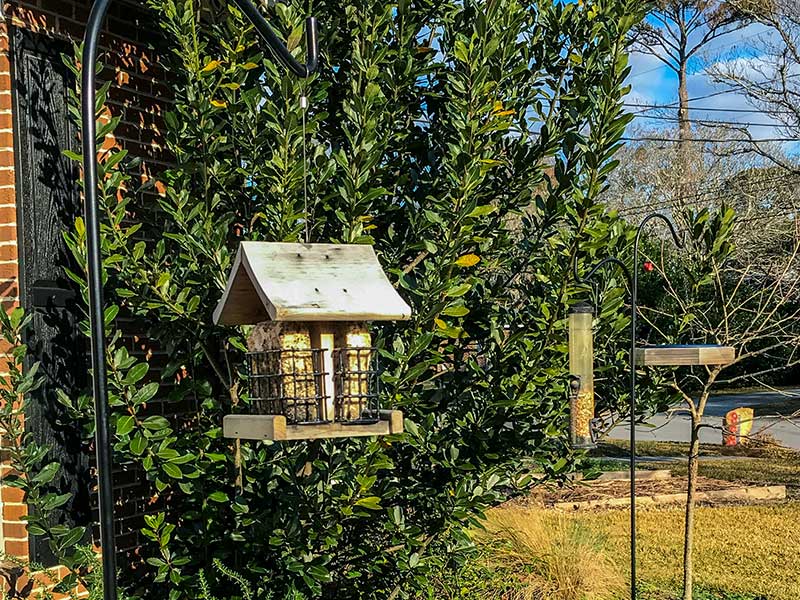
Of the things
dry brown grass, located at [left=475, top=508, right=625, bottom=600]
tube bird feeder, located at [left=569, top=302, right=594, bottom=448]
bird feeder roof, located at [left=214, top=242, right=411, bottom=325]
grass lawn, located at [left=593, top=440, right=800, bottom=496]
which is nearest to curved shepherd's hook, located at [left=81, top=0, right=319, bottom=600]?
bird feeder roof, located at [left=214, top=242, right=411, bottom=325]

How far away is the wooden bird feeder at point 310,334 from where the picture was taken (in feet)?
9.52

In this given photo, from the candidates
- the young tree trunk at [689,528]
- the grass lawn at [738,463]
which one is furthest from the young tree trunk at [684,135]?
the young tree trunk at [689,528]

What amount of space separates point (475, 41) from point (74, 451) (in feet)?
8.81

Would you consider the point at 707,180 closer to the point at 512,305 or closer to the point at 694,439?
the point at 694,439

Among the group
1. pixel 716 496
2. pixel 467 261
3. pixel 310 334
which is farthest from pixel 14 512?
pixel 716 496

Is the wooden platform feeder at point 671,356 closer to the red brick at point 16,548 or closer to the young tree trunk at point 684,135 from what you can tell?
the red brick at point 16,548

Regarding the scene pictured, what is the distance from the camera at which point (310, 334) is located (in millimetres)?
3152

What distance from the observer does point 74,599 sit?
4047 mm

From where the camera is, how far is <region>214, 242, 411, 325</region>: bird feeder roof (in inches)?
112

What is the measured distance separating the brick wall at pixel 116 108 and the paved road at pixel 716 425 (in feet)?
32.2

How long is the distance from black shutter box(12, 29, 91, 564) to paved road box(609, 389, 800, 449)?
10.2 m

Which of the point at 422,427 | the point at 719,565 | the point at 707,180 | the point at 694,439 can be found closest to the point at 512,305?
the point at 422,427

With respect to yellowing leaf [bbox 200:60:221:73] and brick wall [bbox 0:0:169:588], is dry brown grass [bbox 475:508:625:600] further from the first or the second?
yellowing leaf [bbox 200:60:221:73]

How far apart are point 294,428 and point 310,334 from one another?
0.38m
